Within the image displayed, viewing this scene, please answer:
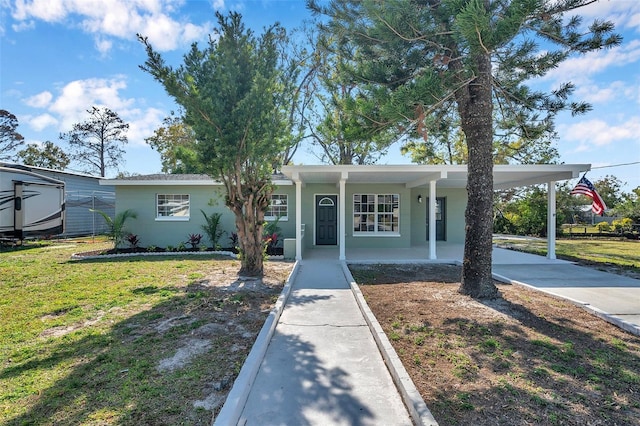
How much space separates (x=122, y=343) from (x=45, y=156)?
34844 mm

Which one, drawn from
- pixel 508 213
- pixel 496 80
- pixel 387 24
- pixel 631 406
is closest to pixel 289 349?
pixel 631 406

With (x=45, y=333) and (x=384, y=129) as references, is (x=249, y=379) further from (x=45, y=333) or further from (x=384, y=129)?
(x=384, y=129)

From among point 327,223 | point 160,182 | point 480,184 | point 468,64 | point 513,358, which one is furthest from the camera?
point 327,223

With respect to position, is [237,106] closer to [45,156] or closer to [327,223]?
[327,223]

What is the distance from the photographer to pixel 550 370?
320 cm

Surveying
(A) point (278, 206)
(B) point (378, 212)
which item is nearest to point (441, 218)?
(B) point (378, 212)

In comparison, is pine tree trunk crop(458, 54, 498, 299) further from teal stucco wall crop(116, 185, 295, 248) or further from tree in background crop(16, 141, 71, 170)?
tree in background crop(16, 141, 71, 170)

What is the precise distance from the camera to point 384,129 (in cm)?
607

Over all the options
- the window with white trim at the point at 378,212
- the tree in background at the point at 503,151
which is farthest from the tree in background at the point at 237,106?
the tree in background at the point at 503,151

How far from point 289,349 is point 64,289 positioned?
539 cm

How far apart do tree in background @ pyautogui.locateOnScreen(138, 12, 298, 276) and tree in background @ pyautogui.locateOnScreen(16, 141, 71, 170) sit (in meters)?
Result: 31.3

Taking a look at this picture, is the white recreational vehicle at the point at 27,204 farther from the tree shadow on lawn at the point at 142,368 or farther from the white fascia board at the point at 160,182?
the tree shadow on lawn at the point at 142,368

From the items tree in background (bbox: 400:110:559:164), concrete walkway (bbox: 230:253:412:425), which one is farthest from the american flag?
concrete walkway (bbox: 230:253:412:425)

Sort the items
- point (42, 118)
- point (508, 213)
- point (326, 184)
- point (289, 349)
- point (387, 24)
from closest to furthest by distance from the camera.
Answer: point (289, 349), point (387, 24), point (326, 184), point (508, 213), point (42, 118)
